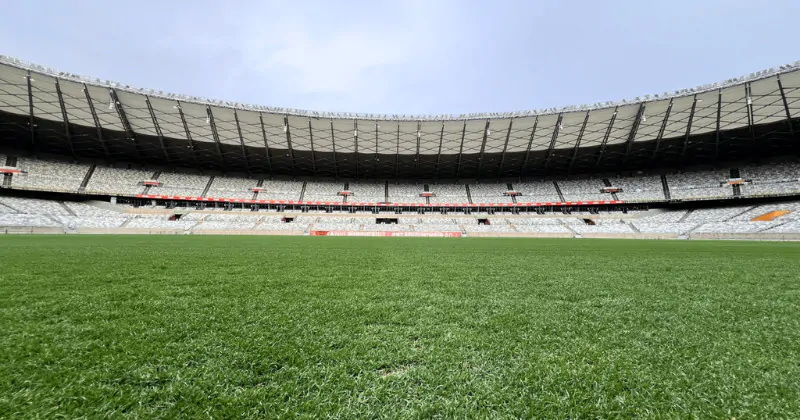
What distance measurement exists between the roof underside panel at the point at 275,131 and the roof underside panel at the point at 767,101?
44.2 m

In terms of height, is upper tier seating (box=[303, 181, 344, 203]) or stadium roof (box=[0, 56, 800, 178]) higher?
stadium roof (box=[0, 56, 800, 178])

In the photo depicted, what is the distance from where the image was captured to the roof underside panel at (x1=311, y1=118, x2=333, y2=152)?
3600 cm

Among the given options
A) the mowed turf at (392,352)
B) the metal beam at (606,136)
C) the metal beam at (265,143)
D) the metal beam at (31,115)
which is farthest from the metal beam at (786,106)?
the metal beam at (31,115)

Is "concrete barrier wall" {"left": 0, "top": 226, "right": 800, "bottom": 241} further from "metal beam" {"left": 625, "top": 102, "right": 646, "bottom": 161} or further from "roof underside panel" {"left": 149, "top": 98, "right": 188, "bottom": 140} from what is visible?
"roof underside panel" {"left": 149, "top": 98, "right": 188, "bottom": 140}

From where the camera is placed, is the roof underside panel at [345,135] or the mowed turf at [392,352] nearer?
the mowed turf at [392,352]

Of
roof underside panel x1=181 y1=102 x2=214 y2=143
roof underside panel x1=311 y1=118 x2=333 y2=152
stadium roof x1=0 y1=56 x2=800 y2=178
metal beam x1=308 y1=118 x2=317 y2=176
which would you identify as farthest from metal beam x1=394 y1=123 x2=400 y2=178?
roof underside panel x1=181 y1=102 x2=214 y2=143

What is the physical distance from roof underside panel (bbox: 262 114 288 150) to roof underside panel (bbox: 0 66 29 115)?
18.4 meters

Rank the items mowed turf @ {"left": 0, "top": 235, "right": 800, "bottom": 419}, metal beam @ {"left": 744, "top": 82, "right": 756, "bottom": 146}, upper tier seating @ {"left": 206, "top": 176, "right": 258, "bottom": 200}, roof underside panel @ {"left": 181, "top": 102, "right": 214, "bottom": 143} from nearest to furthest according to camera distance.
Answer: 1. mowed turf @ {"left": 0, "top": 235, "right": 800, "bottom": 419}
2. metal beam @ {"left": 744, "top": 82, "right": 756, "bottom": 146}
3. roof underside panel @ {"left": 181, "top": 102, "right": 214, "bottom": 143}
4. upper tier seating @ {"left": 206, "top": 176, "right": 258, "bottom": 200}

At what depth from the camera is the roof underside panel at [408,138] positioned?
37.1 meters

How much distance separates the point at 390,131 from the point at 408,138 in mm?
2550

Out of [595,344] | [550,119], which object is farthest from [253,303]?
[550,119]

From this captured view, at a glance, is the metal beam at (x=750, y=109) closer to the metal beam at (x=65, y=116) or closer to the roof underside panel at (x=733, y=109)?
the roof underside panel at (x=733, y=109)

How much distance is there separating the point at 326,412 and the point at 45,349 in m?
1.84

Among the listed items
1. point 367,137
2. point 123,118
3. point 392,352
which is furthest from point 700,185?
point 123,118
